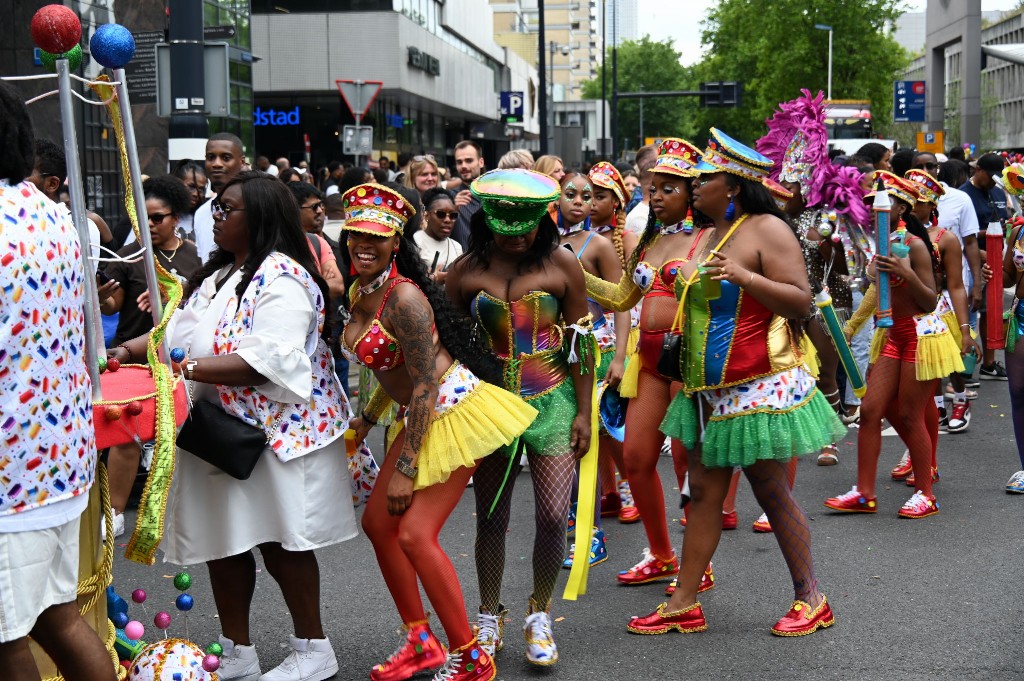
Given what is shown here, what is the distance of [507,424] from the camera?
15.4ft

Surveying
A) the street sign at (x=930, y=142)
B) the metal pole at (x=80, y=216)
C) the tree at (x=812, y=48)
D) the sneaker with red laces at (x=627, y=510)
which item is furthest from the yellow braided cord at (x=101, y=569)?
the tree at (x=812, y=48)

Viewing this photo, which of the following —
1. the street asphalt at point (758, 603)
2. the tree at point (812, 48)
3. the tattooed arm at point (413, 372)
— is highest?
the tree at point (812, 48)

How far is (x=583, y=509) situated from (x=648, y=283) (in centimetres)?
125

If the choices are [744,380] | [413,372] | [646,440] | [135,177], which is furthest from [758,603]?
[135,177]

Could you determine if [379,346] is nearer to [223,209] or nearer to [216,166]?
[223,209]

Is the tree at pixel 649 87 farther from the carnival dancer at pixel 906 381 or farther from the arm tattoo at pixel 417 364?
the arm tattoo at pixel 417 364

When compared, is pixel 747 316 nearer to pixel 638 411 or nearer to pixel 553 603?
pixel 638 411

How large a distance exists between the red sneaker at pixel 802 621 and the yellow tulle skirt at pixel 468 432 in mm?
1496

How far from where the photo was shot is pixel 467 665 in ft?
15.4

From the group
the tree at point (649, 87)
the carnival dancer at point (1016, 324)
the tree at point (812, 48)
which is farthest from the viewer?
the tree at point (649, 87)

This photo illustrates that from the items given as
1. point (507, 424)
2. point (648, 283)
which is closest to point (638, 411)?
point (648, 283)

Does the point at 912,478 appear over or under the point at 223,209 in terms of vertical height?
under

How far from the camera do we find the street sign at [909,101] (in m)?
43.5

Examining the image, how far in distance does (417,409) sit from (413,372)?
128 mm
